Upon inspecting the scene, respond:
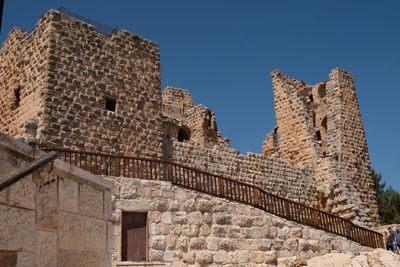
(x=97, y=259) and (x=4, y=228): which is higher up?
(x=4, y=228)

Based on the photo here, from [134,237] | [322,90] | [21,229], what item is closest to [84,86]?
[134,237]

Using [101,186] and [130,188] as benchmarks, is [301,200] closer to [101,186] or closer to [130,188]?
[130,188]

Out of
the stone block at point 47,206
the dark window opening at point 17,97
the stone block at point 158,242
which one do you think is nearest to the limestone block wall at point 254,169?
the dark window opening at point 17,97

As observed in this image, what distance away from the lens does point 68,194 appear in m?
5.38

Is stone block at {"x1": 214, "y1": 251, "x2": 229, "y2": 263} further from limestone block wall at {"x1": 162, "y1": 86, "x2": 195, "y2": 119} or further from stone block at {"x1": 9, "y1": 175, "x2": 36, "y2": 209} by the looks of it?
limestone block wall at {"x1": 162, "y1": 86, "x2": 195, "y2": 119}

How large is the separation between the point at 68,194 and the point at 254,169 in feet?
47.1

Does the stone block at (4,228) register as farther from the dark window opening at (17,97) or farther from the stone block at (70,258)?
the dark window opening at (17,97)

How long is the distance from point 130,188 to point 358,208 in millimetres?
11967

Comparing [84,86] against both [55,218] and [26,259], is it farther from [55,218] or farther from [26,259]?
[26,259]

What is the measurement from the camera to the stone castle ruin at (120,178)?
204 inches

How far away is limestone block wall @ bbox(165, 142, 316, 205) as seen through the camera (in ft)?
56.5

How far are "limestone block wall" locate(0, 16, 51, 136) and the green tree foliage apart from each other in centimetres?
1756

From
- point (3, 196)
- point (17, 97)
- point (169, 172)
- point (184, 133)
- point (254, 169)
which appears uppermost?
point (184, 133)

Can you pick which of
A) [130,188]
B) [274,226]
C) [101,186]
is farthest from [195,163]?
[101,186]
